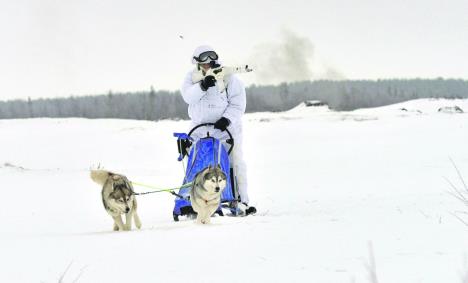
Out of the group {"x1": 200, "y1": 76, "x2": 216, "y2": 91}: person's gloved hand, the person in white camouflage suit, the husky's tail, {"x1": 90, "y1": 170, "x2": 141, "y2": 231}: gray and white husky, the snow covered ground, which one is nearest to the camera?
the snow covered ground

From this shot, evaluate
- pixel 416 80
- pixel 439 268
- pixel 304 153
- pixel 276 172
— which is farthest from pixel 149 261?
pixel 416 80

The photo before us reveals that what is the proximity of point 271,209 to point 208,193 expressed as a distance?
11.6 feet

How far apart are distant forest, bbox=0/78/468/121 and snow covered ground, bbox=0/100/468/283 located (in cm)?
4553

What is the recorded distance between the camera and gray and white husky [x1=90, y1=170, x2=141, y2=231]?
6430 mm

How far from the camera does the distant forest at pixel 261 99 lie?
269 feet

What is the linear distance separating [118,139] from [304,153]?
30.2 ft

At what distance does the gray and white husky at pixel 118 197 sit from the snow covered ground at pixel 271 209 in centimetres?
35

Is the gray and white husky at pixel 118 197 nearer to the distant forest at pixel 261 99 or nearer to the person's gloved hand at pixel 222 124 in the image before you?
the person's gloved hand at pixel 222 124

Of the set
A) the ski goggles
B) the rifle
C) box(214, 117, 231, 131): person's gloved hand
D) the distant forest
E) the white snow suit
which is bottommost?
the distant forest

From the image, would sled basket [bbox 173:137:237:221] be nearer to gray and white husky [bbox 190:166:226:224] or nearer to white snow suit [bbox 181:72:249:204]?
white snow suit [bbox 181:72:249:204]

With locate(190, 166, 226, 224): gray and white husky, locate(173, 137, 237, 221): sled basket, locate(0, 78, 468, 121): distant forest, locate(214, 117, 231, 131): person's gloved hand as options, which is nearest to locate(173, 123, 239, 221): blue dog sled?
locate(173, 137, 237, 221): sled basket

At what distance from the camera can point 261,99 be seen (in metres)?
83.8

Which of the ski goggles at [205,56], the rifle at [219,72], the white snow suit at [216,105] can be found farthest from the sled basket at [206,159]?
the ski goggles at [205,56]

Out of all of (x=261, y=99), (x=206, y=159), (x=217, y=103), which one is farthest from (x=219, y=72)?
(x=261, y=99)
